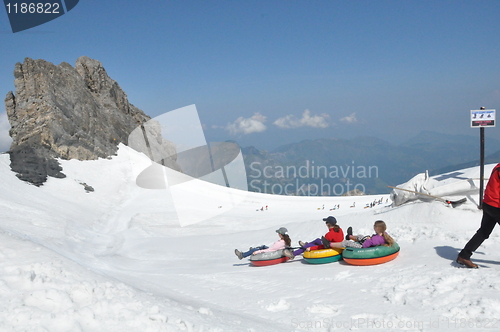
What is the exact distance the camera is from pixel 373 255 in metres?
6.99

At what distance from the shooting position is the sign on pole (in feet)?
28.7

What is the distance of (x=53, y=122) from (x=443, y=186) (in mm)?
33602

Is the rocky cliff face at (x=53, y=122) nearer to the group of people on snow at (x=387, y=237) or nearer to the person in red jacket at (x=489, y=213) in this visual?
the group of people on snow at (x=387, y=237)

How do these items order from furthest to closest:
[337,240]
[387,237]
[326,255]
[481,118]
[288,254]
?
1. [481,118]
2. [288,254]
3. [337,240]
4. [326,255]
5. [387,237]

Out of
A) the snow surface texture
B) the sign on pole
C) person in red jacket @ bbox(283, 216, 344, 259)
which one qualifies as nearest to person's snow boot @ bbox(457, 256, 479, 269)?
the snow surface texture

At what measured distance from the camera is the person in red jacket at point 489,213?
5785 millimetres

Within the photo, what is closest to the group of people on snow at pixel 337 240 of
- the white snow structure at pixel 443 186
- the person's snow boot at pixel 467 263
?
the person's snow boot at pixel 467 263

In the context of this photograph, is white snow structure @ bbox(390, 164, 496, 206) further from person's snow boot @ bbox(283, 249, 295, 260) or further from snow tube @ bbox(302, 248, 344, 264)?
person's snow boot @ bbox(283, 249, 295, 260)

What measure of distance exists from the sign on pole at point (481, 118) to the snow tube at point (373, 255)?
4.30 metres

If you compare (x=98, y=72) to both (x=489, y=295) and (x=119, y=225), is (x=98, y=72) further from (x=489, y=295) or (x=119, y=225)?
(x=489, y=295)

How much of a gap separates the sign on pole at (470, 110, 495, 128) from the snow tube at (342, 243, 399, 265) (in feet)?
14.1

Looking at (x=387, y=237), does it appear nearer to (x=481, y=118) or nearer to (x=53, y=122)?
(x=481, y=118)

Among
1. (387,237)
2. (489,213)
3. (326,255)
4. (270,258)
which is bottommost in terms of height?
(270,258)

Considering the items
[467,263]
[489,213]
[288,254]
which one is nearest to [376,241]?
[467,263]
